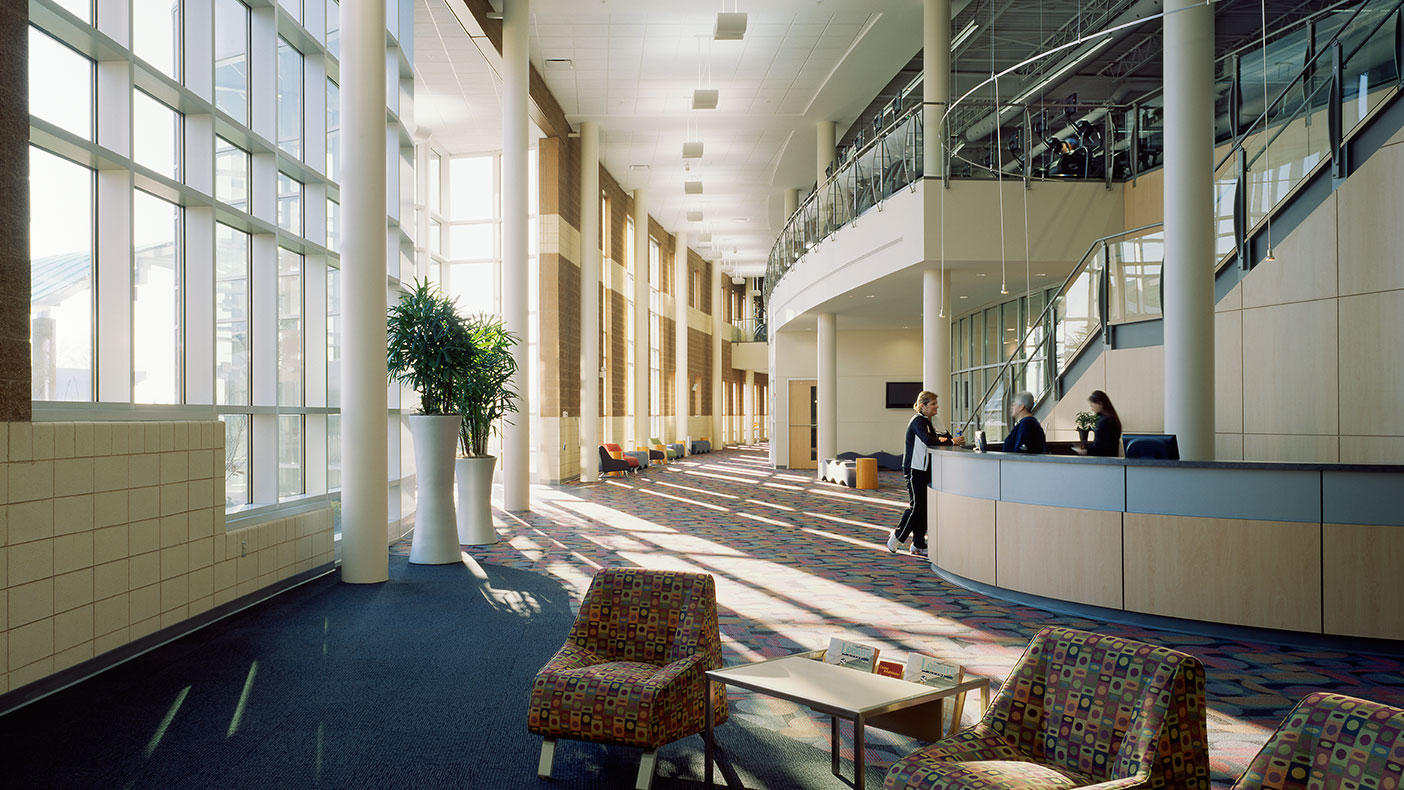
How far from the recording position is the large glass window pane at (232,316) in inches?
270

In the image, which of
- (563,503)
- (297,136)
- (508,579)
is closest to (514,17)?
(297,136)

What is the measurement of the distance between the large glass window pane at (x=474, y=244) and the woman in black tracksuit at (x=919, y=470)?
38.9 feet

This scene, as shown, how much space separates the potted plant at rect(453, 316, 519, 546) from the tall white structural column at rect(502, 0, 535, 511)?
8.36ft

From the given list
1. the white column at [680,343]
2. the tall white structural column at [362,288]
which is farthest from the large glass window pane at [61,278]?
the white column at [680,343]

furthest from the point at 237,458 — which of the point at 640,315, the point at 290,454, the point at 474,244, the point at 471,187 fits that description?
the point at 640,315

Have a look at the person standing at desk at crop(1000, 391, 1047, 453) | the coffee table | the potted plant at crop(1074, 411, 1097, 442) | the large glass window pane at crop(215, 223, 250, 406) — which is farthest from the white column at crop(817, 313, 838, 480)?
the coffee table

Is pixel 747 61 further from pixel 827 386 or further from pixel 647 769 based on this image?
pixel 647 769

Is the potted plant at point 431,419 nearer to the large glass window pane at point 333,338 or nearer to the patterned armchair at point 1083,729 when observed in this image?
the large glass window pane at point 333,338

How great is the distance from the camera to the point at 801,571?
26.4 ft

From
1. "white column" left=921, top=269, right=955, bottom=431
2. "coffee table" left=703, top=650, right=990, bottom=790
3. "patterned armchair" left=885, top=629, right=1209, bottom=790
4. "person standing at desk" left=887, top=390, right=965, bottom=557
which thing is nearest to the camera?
"patterned armchair" left=885, top=629, right=1209, bottom=790

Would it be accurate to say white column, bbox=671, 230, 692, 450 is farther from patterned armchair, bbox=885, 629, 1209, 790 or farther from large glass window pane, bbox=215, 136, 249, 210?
patterned armchair, bbox=885, 629, 1209, 790

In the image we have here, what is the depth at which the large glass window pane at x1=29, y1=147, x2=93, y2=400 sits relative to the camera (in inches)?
199

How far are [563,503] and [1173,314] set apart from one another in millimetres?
9600

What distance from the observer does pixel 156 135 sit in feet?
20.2
